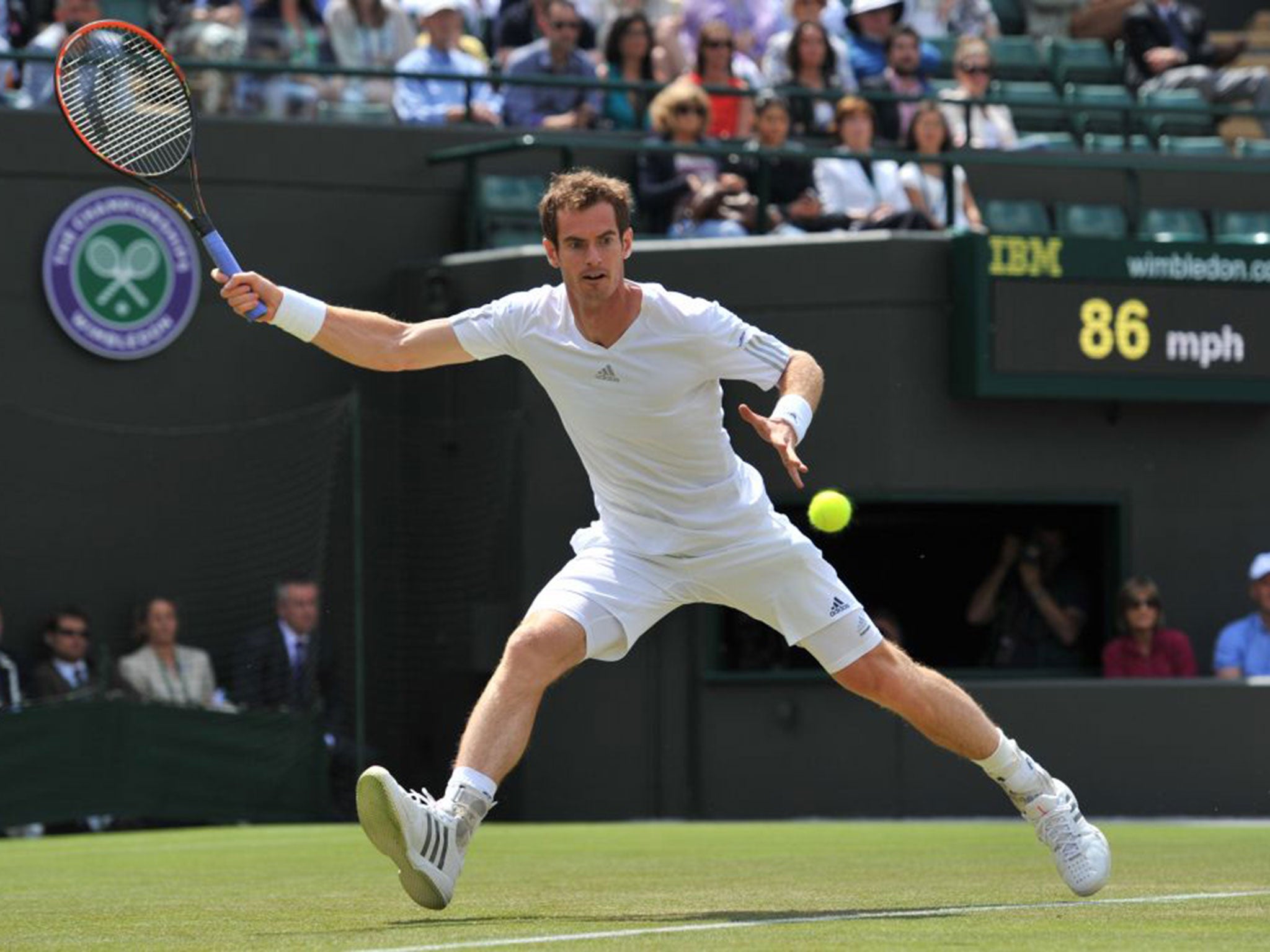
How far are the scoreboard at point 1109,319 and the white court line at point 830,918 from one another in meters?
7.67

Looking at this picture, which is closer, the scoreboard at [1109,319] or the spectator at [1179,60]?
the scoreboard at [1109,319]

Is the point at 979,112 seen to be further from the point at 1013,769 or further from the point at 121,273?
the point at 1013,769

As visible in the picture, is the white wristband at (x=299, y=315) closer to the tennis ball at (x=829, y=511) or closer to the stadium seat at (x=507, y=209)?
the tennis ball at (x=829, y=511)

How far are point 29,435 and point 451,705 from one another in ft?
10.3

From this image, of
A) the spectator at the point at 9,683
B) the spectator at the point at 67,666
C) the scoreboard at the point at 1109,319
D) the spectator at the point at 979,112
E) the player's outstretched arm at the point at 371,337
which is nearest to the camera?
the player's outstretched arm at the point at 371,337

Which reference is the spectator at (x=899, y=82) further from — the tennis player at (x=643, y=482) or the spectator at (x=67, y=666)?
the tennis player at (x=643, y=482)

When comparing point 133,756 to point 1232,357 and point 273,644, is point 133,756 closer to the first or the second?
point 273,644

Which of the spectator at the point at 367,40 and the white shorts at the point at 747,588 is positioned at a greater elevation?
the spectator at the point at 367,40

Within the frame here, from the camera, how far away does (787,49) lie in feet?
57.7

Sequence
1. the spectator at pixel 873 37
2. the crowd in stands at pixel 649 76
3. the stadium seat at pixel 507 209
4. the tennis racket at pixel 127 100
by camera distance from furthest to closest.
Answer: the spectator at pixel 873 37 < the stadium seat at pixel 507 209 < the crowd in stands at pixel 649 76 < the tennis racket at pixel 127 100

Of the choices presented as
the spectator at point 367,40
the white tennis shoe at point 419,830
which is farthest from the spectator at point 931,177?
the white tennis shoe at point 419,830

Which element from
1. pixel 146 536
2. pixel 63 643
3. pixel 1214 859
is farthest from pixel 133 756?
pixel 1214 859

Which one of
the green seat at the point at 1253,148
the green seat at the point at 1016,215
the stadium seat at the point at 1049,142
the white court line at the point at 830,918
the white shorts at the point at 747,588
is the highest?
the stadium seat at the point at 1049,142

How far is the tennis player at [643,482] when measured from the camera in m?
7.40
